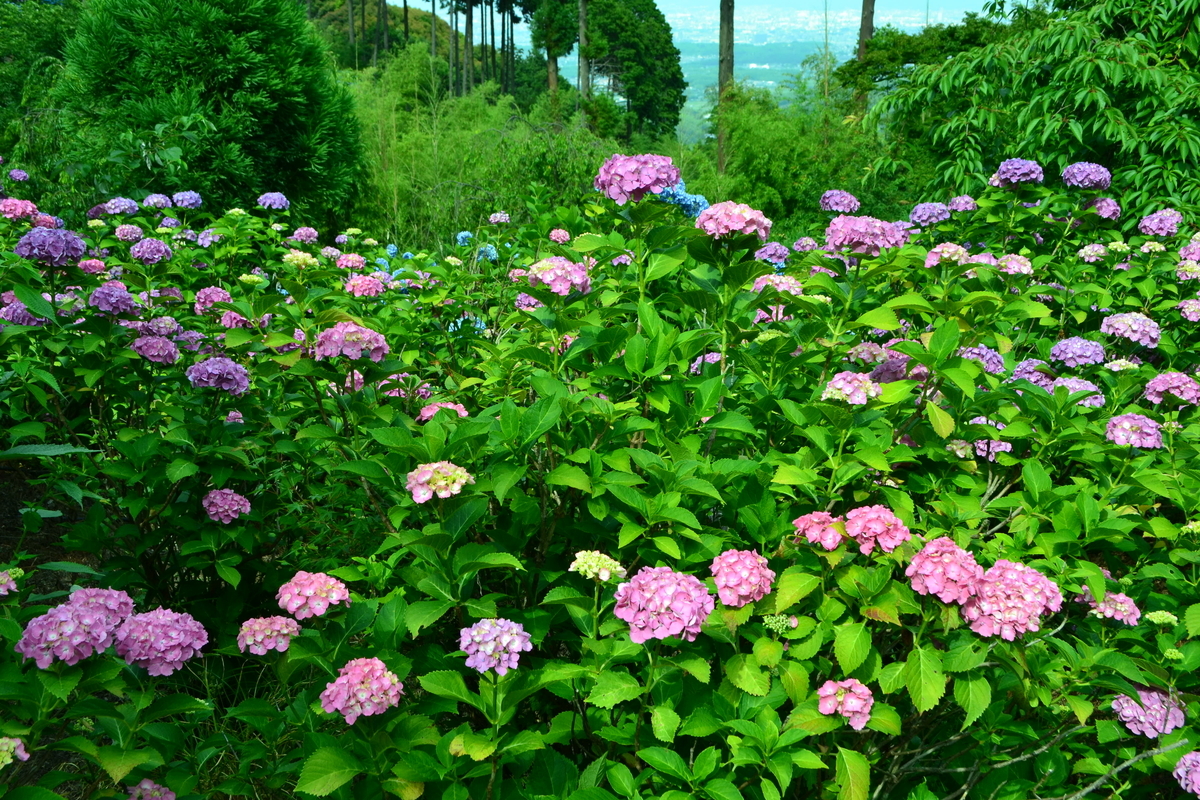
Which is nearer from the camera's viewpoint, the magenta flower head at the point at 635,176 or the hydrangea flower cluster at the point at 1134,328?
the magenta flower head at the point at 635,176

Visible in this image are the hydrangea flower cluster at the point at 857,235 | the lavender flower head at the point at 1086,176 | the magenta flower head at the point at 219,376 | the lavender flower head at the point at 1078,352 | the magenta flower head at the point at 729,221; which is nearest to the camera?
the magenta flower head at the point at 729,221

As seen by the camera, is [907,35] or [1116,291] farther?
[907,35]

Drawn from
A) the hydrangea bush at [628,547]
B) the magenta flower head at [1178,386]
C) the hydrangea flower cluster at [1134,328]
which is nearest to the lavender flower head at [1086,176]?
the hydrangea bush at [628,547]

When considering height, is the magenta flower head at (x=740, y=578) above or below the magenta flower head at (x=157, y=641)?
above

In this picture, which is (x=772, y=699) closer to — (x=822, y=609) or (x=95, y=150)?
(x=822, y=609)

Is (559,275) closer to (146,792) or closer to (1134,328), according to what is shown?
(146,792)

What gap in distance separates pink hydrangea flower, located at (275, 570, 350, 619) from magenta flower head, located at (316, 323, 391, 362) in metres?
0.54

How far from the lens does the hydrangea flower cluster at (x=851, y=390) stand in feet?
6.35

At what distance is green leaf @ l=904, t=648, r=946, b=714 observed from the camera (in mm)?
1545

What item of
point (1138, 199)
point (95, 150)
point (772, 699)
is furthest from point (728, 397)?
point (95, 150)

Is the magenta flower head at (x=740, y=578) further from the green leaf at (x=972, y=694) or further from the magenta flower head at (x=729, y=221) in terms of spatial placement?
the magenta flower head at (x=729, y=221)

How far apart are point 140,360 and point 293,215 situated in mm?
3785

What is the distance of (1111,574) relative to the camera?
220 cm

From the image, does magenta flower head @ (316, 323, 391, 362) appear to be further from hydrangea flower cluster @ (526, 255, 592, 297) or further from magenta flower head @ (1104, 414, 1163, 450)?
magenta flower head @ (1104, 414, 1163, 450)
